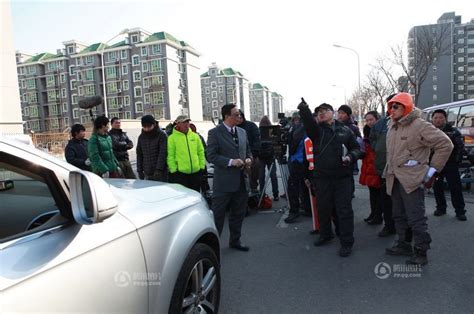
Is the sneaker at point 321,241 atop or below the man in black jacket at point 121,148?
below

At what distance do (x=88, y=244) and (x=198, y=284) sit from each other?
1.13 metres

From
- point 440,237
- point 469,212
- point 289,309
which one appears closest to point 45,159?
point 289,309

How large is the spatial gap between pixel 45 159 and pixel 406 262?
387 cm

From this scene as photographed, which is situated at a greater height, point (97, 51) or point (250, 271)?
point (97, 51)

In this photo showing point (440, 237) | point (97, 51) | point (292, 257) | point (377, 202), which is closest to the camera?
point (292, 257)

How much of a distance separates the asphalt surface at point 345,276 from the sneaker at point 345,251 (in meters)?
0.06

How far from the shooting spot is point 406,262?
4.12m

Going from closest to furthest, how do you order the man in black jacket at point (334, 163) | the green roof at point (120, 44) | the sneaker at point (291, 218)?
the man in black jacket at point (334, 163) < the sneaker at point (291, 218) < the green roof at point (120, 44)

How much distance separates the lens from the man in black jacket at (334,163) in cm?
452

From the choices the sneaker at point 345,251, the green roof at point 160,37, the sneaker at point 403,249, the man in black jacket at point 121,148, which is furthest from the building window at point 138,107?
the sneaker at point 403,249

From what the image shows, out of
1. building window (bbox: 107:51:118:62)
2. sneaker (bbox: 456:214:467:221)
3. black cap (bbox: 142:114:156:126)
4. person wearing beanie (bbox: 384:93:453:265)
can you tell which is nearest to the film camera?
black cap (bbox: 142:114:156:126)

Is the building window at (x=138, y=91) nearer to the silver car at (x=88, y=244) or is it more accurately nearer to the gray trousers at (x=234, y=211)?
the gray trousers at (x=234, y=211)

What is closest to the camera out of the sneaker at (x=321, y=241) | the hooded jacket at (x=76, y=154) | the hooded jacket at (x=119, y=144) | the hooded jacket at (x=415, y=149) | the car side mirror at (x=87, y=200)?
the car side mirror at (x=87, y=200)

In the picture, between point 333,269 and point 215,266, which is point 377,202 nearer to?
point 333,269
